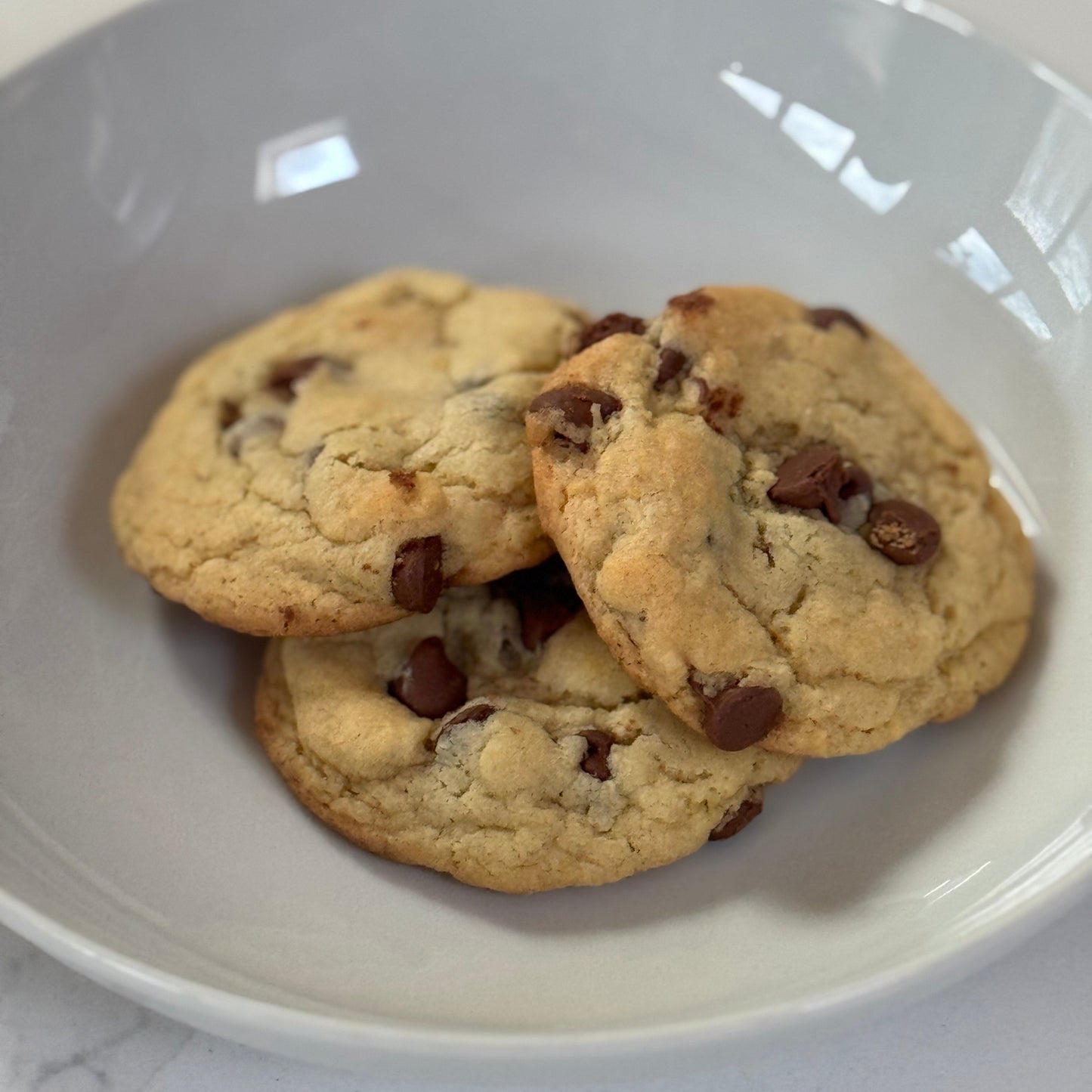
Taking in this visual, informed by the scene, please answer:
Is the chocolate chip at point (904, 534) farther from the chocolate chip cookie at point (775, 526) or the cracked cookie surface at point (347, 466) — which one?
the cracked cookie surface at point (347, 466)

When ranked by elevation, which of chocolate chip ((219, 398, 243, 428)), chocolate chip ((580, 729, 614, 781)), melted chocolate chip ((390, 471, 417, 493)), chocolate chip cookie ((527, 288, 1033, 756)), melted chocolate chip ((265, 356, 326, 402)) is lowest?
chocolate chip ((219, 398, 243, 428))

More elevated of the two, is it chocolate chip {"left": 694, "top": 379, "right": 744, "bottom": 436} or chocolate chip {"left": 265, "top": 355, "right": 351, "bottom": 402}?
chocolate chip {"left": 694, "top": 379, "right": 744, "bottom": 436}

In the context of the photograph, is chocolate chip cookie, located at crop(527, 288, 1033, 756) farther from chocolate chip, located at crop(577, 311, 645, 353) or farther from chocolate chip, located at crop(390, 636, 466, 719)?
chocolate chip, located at crop(390, 636, 466, 719)

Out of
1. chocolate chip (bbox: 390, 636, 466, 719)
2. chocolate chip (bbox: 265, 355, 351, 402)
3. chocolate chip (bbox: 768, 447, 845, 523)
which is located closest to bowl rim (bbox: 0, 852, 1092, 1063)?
chocolate chip (bbox: 390, 636, 466, 719)

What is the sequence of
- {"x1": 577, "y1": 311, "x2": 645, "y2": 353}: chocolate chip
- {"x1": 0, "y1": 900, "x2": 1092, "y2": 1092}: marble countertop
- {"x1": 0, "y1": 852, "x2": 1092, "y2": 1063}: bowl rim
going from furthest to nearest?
{"x1": 577, "y1": 311, "x2": 645, "y2": 353}: chocolate chip, {"x1": 0, "y1": 900, "x2": 1092, "y2": 1092}: marble countertop, {"x1": 0, "y1": 852, "x2": 1092, "y2": 1063}: bowl rim

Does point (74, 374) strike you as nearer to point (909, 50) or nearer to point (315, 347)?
point (315, 347)

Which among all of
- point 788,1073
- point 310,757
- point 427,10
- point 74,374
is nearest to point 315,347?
point 74,374

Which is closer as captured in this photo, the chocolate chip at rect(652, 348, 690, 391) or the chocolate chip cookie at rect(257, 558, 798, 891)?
the chocolate chip cookie at rect(257, 558, 798, 891)
